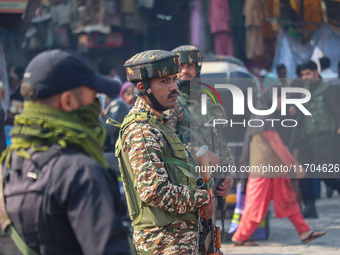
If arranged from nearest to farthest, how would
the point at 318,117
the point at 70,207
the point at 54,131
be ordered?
1. the point at 70,207
2. the point at 54,131
3. the point at 318,117

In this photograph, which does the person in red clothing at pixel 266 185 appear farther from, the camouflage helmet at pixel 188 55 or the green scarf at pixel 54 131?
the green scarf at pixel 54 131

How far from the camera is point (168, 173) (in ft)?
11.1

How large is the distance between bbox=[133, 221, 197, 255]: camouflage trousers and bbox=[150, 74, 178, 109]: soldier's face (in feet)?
2.27

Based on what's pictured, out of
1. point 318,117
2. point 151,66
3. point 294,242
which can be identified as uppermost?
point 151,66

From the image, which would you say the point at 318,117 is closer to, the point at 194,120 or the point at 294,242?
the point at 294,242

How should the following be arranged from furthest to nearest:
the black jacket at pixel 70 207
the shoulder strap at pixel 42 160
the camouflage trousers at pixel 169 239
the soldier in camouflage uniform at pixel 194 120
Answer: the soldier in camouflage uniform at pixel 194 120 → the camouflage trousers at pixel 169 239 → the shoulder strap at pixel 42 160 → the black jacket at pixel 70 207

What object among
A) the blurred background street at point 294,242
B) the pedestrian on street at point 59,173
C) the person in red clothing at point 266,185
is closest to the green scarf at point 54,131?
the pedestrian on street at point 59,173

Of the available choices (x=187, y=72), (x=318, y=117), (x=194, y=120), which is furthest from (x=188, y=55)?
(x=318, y=117)

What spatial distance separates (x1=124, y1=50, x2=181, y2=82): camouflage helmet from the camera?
3588 mm

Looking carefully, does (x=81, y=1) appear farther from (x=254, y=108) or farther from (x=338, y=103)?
(x=254, y=108)

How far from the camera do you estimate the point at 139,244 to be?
346 centimetres

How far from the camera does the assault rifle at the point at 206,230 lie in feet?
11.7

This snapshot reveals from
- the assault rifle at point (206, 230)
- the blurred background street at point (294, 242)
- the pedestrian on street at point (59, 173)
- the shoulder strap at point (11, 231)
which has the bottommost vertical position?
the blurred background street at point (294, 242)

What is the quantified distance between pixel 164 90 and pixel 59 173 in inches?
59.2
